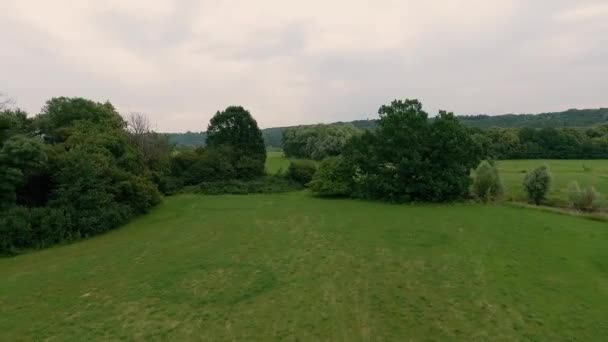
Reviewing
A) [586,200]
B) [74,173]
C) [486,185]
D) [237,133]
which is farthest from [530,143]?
[74,173]

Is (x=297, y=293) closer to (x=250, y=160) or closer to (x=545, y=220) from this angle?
(x=545, y=220)

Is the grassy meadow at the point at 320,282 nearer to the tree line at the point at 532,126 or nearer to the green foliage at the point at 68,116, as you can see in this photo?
the green foliage at the point at 68,116

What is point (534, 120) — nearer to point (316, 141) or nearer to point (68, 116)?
point (316, 141)

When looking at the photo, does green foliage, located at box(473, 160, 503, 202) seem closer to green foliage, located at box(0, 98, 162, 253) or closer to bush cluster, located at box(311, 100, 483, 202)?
bush cluster, located at box(311, 100, 483, 202)

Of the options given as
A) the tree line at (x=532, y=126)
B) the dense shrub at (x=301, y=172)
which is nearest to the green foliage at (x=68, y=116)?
the tree line at (x=532, y=126)

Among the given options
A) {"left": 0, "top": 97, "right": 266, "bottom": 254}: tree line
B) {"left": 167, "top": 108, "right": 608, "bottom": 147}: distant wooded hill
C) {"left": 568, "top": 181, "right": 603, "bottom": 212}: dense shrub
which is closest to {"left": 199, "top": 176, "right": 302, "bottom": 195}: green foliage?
{"left": 0, "top": 97, "right": 266, "bottom": 254}: tree line
